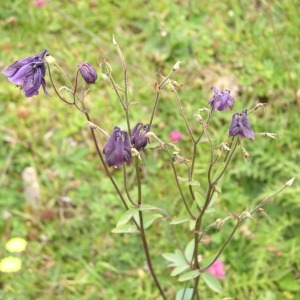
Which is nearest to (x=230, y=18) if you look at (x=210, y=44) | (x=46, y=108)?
(x=210, y=44)

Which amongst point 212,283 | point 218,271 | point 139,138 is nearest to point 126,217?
point 139,138

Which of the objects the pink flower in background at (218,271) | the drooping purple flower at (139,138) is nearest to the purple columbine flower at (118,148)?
the drooping purple flower at (139,138)

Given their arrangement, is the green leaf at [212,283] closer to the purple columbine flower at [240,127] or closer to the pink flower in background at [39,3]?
the purple columbine flower at [240,127]

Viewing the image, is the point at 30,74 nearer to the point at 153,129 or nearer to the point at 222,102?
the point at 222,102

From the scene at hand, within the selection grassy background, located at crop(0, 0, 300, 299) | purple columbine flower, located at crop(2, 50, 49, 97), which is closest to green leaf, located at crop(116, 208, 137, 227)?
purple columbine flower, located at crop(2, 50, 49, 97)

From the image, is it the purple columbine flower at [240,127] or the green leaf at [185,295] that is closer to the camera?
the purple columbine flower at [240,127]
